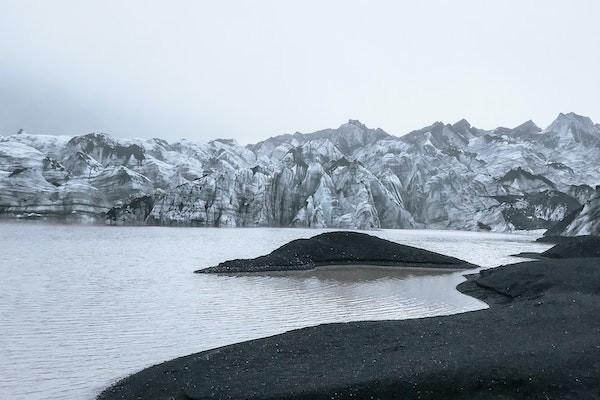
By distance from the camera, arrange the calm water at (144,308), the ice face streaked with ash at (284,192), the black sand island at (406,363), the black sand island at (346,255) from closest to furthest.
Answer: the black sand island at (406,363) < the calm water at (144,308) < the black sand island at (346,255) < the ice face streaked with ash at (284,192)

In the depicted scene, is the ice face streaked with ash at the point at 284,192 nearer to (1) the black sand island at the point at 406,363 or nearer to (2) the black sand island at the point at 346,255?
(2) the black sand island at the point at 346,255

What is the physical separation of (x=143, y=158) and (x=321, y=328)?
648 feet

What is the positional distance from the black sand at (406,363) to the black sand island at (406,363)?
27mm

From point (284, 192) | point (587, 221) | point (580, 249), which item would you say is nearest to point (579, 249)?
point (580, 249)

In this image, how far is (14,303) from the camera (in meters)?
21.2

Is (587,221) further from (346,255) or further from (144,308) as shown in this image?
(144,308)

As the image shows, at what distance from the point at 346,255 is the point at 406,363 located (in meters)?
32.1

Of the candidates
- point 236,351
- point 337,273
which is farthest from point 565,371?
point 337,273

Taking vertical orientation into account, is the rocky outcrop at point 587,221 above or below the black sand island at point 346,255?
above

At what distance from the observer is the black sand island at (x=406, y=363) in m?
11.0

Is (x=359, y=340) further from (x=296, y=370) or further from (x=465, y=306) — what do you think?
(x=465, y=306)

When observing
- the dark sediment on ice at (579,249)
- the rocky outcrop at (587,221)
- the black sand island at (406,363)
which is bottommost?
the black sand island at (406,363)

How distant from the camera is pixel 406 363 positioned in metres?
12.6

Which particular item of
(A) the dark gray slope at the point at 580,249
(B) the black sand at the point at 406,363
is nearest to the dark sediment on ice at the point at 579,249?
(A) the dark gray slope at the point at 580,249
